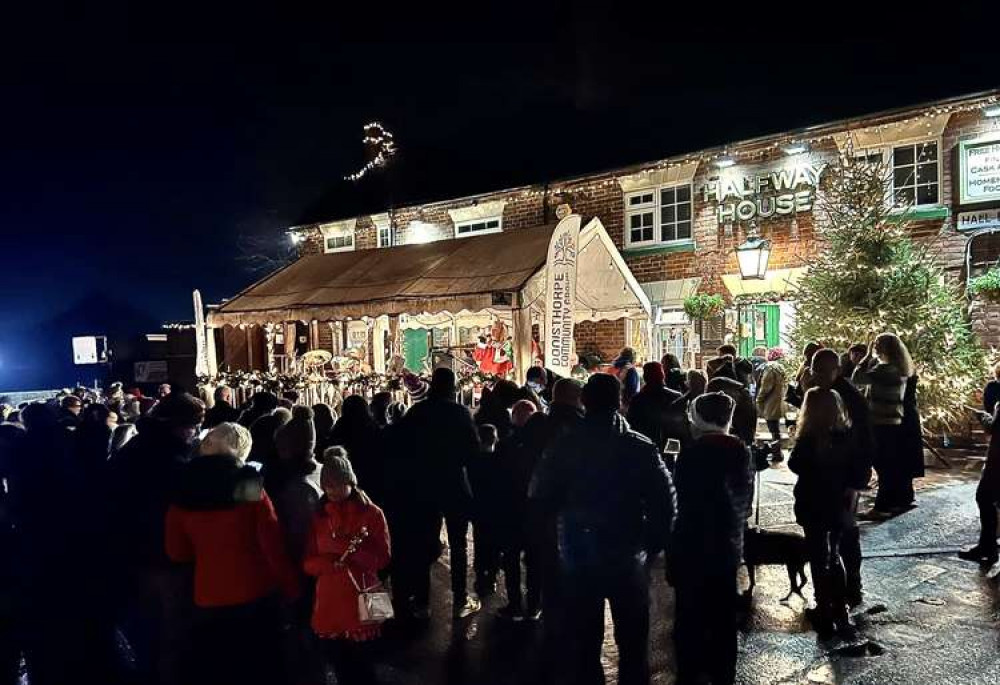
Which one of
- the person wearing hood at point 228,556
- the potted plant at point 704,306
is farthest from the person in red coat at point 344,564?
the potted plant at point 704,306

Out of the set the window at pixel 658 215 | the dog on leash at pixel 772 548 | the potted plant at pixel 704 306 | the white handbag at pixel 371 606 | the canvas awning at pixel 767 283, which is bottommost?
the dog on leash at pixel 772 548

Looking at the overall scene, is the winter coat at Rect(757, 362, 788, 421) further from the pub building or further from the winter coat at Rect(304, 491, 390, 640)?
the winter coat at Rect(304, 491, 390, 640)

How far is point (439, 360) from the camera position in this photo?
579 inches

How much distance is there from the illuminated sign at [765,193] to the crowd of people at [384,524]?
359 inches

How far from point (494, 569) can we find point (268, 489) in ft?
7.56

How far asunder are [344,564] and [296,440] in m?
0.90

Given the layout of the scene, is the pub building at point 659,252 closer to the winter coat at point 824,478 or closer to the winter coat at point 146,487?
the winter coat at point 824,478

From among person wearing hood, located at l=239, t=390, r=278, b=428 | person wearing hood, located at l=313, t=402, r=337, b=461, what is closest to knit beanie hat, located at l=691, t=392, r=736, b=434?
person wearing hood, located at l=313, t=402, r=337, b=461

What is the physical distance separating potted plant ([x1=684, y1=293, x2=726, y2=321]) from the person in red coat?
42.5ft

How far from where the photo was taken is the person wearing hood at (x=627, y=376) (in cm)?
964

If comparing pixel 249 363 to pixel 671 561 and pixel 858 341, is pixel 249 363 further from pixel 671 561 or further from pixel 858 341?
pixel 671 561

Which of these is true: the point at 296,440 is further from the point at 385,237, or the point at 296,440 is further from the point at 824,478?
the point at 385,237

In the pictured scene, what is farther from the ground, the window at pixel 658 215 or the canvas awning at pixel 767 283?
the window at pixel 658 215

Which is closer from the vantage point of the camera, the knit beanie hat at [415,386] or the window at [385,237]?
the knit beanie hat at [415,386]
